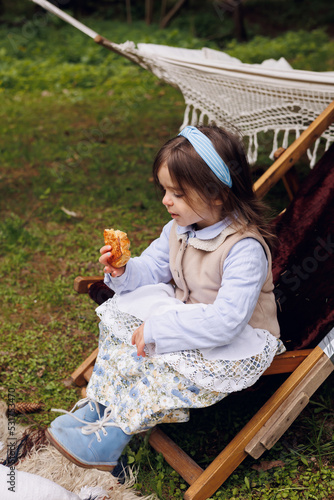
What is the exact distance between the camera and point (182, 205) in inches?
72.0

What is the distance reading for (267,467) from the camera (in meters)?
2.06

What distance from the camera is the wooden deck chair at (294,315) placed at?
190 centimetres

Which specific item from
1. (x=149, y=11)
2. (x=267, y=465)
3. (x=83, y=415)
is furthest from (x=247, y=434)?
(x=149, y=11)

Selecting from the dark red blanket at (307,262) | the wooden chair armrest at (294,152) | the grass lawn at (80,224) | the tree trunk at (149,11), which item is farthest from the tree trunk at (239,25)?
the dark red blanket at (307,262)

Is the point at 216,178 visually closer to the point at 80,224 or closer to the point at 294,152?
the point at 294,152

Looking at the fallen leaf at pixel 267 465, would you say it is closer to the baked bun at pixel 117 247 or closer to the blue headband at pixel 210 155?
the baked bun at pixel 117 247

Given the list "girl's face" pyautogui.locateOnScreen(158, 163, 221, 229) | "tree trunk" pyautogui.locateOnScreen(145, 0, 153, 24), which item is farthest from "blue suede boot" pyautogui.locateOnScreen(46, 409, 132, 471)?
"tree trunk" pyautogui.locateOnScreen(145, 0, 153, 24)

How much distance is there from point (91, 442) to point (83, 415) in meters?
0.13

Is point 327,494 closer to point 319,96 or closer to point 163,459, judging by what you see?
point 163,459

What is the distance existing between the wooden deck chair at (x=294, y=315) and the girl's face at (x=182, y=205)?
0.54 metres

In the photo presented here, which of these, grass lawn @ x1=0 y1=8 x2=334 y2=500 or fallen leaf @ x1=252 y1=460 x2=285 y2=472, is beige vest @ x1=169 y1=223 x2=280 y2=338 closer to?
grass lawn @ x1=0 y1=8 x2=334 y2=500

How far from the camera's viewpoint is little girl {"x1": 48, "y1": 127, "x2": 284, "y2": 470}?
69.3 inches

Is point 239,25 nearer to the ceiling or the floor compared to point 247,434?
nearer to the ceiling

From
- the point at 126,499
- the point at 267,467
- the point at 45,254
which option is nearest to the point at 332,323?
the point at 267,467
